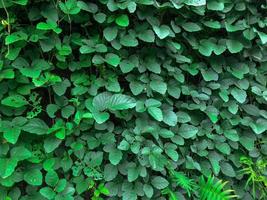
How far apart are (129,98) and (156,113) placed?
0.60 feet

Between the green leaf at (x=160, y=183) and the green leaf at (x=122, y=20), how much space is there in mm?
944

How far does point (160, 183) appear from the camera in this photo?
2.19 m

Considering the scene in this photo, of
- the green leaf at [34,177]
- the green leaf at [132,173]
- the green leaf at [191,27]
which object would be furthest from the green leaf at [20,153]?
the green leaf at [191,27]

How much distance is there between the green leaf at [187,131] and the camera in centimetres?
228

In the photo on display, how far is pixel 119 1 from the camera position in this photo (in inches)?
81.8

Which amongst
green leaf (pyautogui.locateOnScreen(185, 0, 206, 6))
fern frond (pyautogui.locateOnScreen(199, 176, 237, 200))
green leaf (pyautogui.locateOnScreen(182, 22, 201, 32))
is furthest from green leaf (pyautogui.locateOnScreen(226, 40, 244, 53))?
fern frond (pyautogui.locateOnScreen(199, 176, 237, 200))

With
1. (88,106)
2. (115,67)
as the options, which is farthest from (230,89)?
(88,106)

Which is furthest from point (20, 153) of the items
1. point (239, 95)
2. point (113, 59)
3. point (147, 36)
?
point (239, 95)

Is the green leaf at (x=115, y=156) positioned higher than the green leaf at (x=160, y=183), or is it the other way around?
the green leaf at (x=115, y=156)

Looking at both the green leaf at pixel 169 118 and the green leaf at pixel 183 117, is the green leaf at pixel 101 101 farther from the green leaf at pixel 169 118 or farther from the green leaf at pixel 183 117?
the green leaf at pixel 183 117

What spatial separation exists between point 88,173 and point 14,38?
873mm

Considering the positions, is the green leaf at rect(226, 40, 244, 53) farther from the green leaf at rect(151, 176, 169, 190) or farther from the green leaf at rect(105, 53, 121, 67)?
the green leaf at rect(151, 176, 169, 190)

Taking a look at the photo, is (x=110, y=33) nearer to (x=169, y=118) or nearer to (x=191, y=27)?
(x=191, y=27)

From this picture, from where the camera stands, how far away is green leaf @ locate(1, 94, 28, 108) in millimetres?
1992
